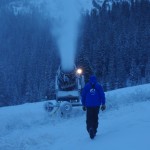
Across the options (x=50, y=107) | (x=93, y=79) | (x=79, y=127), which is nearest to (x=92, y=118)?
(x=93, y=79)

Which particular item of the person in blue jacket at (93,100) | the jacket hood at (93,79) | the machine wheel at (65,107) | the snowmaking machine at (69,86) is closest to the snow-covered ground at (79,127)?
the machine wheel at (65,107)

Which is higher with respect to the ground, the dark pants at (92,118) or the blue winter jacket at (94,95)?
the blue winter jacket at (94,95)

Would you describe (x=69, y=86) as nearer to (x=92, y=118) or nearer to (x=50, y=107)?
(x=50, y=107)

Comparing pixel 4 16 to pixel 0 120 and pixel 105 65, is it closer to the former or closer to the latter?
pixel 105 65

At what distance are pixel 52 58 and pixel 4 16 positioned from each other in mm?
88721

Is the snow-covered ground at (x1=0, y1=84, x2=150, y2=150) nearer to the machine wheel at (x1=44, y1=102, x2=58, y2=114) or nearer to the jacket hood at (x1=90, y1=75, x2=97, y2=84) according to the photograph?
the machine wheel at (x1=44, y1=102, x2=58, y2=114)

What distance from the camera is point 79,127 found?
14.0 metres

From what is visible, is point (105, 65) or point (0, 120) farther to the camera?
point (105, 65)

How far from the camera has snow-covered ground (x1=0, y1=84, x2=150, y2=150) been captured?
34.5ft

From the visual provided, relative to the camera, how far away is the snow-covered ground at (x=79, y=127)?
10.5 metres

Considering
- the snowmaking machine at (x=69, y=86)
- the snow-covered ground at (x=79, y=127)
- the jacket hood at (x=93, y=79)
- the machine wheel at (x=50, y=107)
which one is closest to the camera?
the snow-covered ground at (x=79, y=127)

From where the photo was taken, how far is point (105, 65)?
79250 mm

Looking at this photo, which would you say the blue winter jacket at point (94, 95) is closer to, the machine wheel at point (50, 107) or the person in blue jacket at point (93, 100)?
the person in blue jacket at point (93, 100)

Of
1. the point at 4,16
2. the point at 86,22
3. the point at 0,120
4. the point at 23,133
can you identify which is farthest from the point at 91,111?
the point at 4,16
